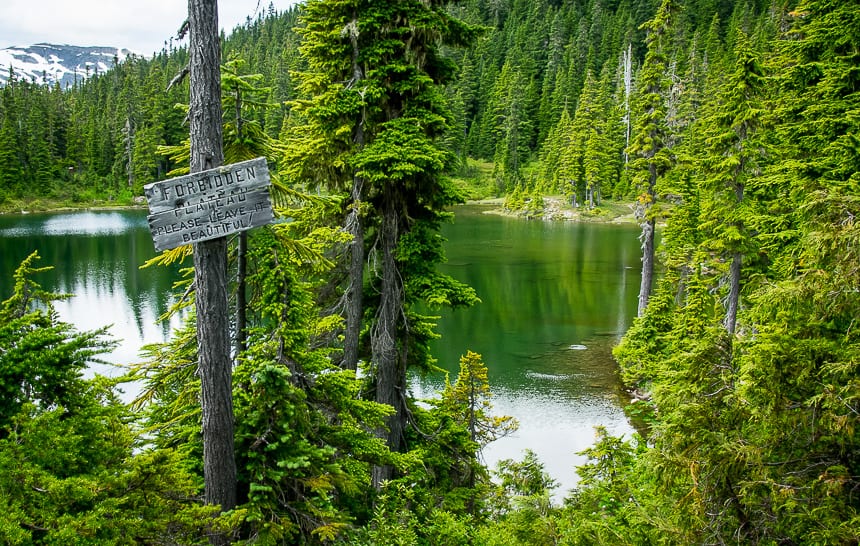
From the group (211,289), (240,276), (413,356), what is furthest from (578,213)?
(211,289)

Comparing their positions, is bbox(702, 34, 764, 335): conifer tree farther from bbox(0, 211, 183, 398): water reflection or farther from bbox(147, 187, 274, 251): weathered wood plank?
bbox(0, 211, 183, 398): water reflection

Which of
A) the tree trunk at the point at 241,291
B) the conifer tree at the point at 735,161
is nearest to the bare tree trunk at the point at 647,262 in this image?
the conifer tree at the point at 735,161

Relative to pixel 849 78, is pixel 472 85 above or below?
above

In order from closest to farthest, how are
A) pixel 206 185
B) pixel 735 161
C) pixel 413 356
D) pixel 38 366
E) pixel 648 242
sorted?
pixel 38 366 → pixel 206 185 → pixel 413 356 → pixel 735 161 → pixel 648 242

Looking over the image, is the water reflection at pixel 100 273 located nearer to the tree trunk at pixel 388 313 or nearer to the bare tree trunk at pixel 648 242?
the tree trunk at pixel 388 313

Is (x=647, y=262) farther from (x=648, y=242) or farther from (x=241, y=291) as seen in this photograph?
(x=241, y=291)

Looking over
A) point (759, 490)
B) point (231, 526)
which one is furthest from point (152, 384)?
point (759, 490)

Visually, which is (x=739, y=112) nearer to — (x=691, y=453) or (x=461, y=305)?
(x=461, y=305)

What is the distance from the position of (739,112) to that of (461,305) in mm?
12142

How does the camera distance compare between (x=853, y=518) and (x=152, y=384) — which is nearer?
(x=853, y=518)

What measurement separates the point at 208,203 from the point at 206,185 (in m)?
0.15

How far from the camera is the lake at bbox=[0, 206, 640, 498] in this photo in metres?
19.1

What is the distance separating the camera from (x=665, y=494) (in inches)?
214

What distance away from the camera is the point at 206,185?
4.68 m
